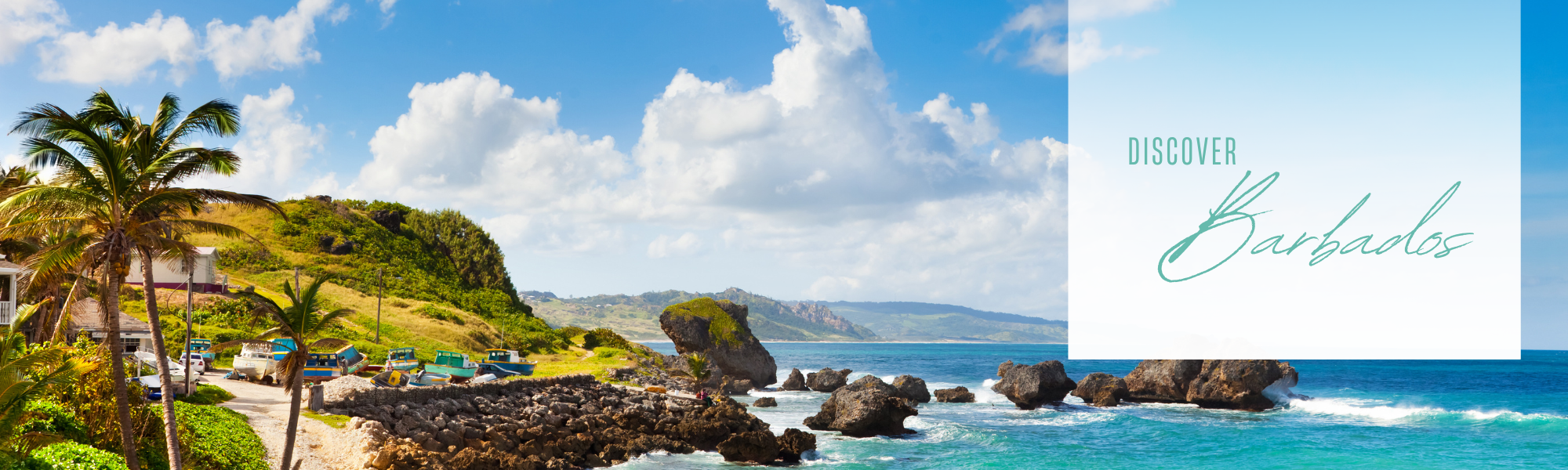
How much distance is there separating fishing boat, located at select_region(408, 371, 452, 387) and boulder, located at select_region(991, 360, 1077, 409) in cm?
3301

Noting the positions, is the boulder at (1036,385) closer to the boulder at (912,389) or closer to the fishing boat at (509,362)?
the boulder at (912,389)

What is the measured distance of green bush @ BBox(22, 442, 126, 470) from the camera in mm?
12492

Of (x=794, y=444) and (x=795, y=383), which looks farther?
(x=795, y=383)

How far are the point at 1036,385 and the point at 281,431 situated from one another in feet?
131

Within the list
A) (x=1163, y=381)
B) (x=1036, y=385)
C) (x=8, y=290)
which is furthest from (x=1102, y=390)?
(x=8, y=290)

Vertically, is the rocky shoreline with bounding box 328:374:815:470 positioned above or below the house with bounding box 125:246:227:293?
below

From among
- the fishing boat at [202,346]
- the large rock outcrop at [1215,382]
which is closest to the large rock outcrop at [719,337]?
the large rock outcrop at [1215,382]

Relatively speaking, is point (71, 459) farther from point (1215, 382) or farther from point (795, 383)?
point (795, 383)

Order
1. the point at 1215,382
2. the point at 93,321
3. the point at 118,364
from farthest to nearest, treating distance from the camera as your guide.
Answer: the point at 1215,382 → the point at 93,321 → the point at 118,364

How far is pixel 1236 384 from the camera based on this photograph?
47.2 meters

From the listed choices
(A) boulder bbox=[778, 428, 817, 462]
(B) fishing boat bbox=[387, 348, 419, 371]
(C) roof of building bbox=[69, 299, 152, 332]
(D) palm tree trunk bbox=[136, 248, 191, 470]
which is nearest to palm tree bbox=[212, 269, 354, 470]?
(D) palm tree trunk bbox=[136, 248, 191, 470]

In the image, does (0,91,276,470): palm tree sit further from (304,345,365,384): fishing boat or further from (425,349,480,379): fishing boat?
(425,349,480,379): fishing boat

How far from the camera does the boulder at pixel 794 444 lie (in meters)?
29.4

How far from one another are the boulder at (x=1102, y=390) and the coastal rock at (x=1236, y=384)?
388 cm
